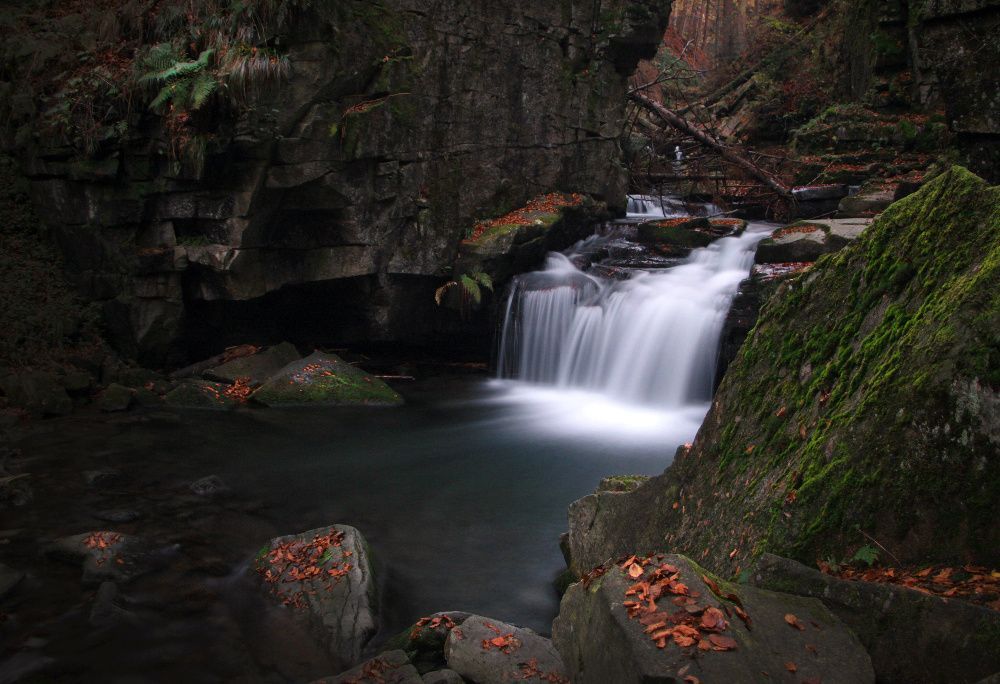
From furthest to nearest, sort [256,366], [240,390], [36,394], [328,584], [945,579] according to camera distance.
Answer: [256,366] < [240,390] < [36,394] < [328,584] < [945,579]

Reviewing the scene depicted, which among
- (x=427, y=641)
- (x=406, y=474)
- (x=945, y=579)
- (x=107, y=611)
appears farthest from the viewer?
(x=406, y=474)

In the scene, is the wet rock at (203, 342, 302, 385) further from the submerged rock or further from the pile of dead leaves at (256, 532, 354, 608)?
the submerged rock

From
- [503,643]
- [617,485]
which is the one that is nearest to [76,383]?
[617,485]

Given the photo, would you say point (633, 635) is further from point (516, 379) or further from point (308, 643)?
point (516, 379)

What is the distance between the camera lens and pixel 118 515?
22.2ft

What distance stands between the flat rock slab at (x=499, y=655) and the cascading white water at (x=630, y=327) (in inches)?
283

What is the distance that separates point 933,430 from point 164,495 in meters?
7.05

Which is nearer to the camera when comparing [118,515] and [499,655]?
[499,655]

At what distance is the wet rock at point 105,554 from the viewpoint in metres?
5.62

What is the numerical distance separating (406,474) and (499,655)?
15.3ft

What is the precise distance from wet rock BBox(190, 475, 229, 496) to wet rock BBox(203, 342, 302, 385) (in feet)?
12.5

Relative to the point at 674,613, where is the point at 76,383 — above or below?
below

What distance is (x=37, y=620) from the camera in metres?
5.03

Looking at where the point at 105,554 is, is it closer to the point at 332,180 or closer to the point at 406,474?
the point at 406,474
